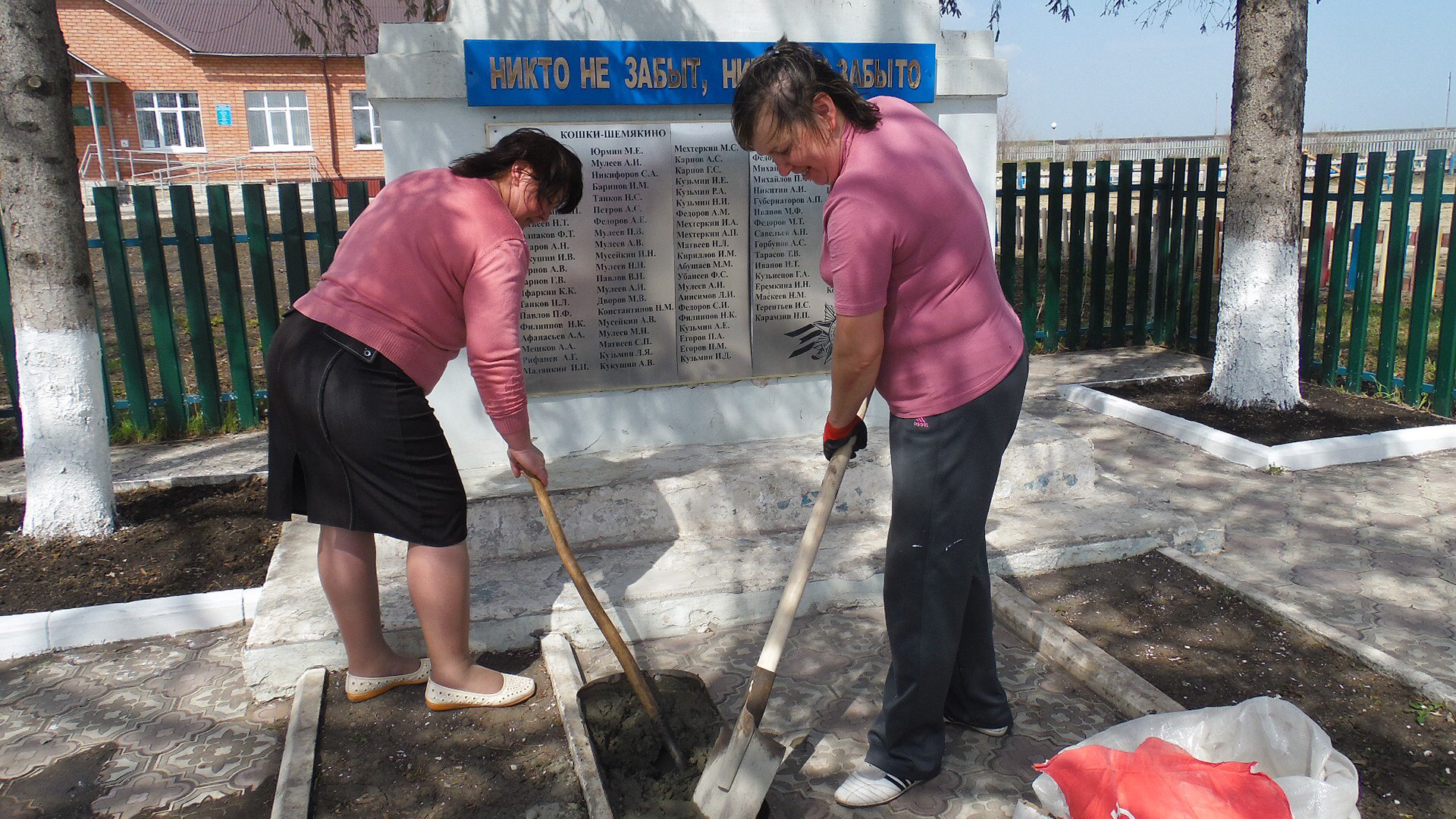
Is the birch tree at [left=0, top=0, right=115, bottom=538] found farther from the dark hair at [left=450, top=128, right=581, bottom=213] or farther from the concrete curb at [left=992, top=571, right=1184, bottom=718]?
the concrete curb at [left=992, top=571, right=1184, bottom=718]

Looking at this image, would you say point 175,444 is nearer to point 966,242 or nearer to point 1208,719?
point 966,242

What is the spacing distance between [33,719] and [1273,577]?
4.58 metres

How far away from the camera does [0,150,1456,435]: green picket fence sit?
249 inches

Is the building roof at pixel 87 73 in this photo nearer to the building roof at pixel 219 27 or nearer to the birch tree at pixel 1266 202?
the building roof at pixel 219 27

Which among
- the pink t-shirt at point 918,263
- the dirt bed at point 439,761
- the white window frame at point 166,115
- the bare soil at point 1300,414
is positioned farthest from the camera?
the white window frame at point 166,115

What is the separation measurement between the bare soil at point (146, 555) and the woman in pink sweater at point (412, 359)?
1463 mm

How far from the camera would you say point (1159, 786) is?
87.8 inches

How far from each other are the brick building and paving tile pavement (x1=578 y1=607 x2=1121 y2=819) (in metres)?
28.2

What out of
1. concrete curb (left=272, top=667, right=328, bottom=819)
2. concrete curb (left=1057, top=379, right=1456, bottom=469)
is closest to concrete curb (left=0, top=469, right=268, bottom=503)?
concrete curb (left=272, top=667, right=328, bottom=819)

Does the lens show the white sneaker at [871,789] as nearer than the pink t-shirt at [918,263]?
No

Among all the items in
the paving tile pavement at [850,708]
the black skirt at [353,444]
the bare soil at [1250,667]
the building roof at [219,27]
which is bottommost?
the paving tile pavement at [850,708]

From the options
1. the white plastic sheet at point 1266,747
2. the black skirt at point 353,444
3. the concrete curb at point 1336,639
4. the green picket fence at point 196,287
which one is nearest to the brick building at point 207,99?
the green picket fence at point 196,287

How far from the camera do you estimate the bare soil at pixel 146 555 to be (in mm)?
4031

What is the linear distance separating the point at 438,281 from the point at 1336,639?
3155 millimetres
